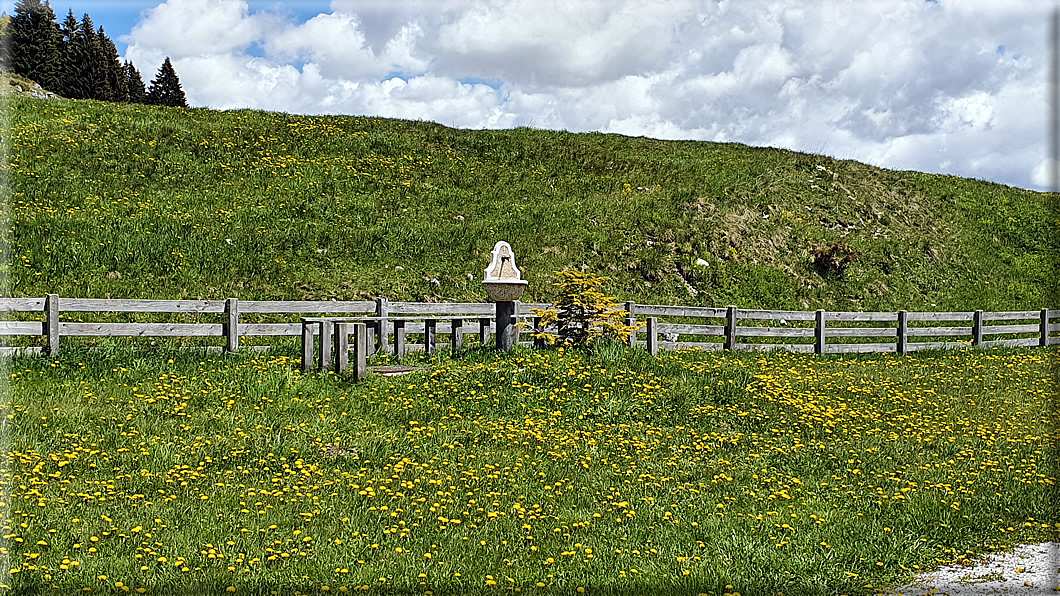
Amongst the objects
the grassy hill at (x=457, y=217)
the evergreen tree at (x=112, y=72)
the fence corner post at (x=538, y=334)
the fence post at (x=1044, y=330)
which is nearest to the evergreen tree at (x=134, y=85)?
the evergreen tree at (x=112, y=72)

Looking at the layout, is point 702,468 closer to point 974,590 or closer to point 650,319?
point 974,590

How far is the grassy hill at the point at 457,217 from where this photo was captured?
24.4m

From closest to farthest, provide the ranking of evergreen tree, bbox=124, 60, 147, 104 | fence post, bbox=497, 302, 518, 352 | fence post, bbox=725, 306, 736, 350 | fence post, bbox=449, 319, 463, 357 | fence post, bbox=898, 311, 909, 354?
fence post, bbox=497, 302, 518, 352 → fence post, bbox=449, 319, 463, 357 → fence post, bbox=725, 306, 736, 350 → fence post, bbox=898, 311, 909, 354 → evergreen tree, bbox=124, 60, 147, 104

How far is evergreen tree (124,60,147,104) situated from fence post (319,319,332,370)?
6795 centimetres

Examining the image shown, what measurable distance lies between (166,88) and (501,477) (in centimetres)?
7524

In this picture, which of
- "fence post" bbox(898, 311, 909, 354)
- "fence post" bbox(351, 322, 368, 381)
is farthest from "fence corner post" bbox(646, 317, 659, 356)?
"fence post" bbox(898, 311, 909, 354)

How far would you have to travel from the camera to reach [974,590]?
262 inches

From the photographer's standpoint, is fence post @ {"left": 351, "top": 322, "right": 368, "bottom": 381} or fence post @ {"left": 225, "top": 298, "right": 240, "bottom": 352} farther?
fence post @ {"left": 225, "top": 298, "right": 240, "bottom": 352}

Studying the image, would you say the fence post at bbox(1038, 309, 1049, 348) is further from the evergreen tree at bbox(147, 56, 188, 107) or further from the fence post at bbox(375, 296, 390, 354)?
the evergreen tree at bbox(147, 56, 188, 107)

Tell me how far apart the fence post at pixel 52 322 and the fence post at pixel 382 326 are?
561cm

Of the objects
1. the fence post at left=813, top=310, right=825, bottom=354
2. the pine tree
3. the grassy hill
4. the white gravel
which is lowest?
the white gravel

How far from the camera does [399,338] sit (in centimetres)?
1667

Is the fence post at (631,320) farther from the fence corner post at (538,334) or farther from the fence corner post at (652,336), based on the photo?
the fence corner post at (538,334)

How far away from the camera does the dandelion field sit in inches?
279
